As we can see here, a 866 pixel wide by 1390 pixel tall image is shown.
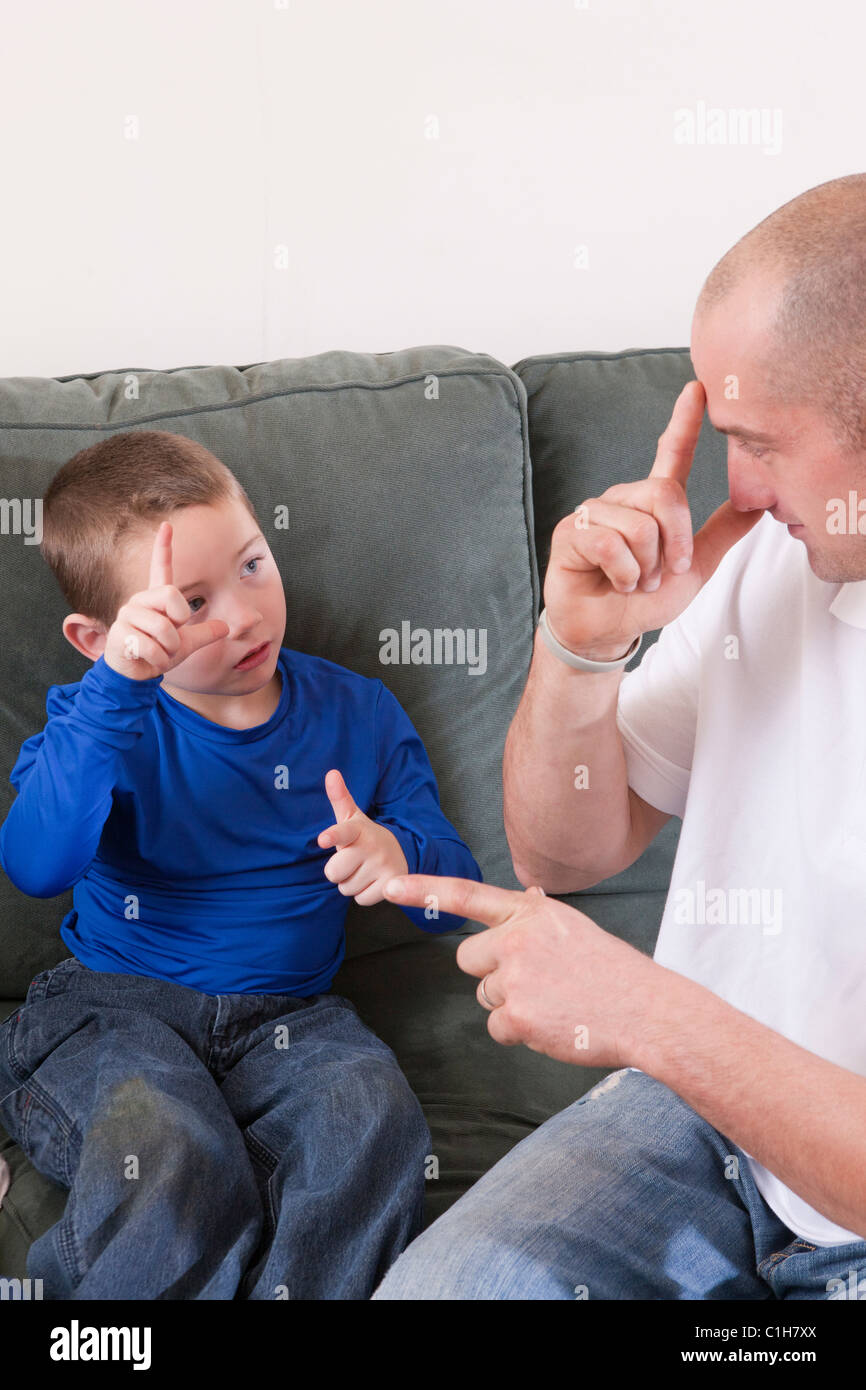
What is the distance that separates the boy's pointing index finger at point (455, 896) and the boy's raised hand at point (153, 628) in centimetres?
34

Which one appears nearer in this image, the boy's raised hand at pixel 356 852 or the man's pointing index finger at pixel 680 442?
the man's pointing index finger at pixel 680 442

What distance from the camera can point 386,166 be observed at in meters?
1.66

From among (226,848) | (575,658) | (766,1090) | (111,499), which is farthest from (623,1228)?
(111,499)

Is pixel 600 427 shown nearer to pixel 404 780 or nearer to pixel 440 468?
pixel 440 468

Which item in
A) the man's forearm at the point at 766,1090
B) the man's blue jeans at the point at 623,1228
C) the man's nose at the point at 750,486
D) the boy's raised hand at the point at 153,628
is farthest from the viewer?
the boy's raised hand at the point at 153,628

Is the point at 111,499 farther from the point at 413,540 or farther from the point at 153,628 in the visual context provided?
the point at 413,540

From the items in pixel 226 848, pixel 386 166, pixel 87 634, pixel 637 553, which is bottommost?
pixel 226 848

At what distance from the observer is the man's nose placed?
0.97 meters

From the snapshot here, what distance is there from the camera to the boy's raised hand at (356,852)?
3.63ft

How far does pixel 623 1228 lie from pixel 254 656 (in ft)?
2.14

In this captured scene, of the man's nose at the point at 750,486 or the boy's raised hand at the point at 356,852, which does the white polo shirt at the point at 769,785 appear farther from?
the boy's raised hand at the point at 356,852

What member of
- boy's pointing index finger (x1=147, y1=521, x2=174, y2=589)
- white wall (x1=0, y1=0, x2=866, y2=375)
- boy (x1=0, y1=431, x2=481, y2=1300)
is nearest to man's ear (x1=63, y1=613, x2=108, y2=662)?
boy (x1=0, y1=431, x2=481, y2=1300)

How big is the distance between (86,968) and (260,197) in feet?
3.44

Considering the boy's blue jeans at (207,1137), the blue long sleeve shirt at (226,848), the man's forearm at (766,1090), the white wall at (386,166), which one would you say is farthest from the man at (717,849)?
the white wall at (386,166)
